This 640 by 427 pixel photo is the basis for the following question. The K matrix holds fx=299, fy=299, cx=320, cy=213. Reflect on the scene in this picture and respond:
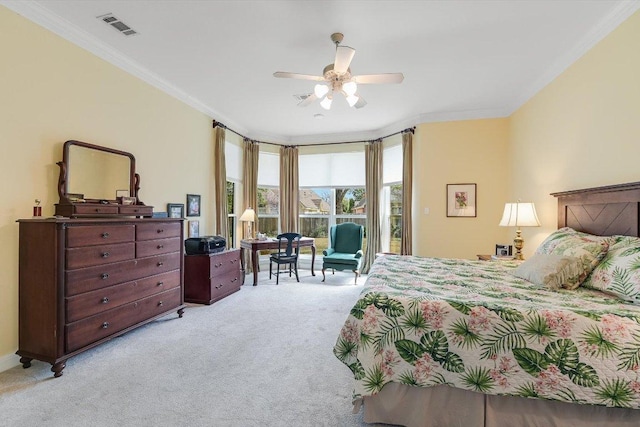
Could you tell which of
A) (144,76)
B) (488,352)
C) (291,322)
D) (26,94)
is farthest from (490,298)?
(144,76)

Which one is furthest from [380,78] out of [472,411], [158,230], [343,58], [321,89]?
[158,230]

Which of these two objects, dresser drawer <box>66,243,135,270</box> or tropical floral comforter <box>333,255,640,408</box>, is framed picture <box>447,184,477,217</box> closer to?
tropical floral comforter <box>333,255,640,408</box>

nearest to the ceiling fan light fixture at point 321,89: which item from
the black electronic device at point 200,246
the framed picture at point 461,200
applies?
the black electronic device at point 200,246

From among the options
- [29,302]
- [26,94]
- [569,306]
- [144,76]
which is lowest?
[29,302]

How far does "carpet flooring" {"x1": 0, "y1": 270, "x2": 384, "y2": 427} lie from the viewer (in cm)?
188

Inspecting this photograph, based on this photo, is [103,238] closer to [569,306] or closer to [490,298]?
[490,298]

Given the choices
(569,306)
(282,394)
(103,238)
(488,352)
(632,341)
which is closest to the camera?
(632,341)

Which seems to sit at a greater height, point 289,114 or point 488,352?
point 289,114

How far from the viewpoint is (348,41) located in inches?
120

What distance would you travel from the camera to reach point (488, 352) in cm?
160

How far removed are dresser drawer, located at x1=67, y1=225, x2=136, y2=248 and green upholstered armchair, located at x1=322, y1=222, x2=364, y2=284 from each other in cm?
342

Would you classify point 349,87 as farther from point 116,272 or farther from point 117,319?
point 117,319

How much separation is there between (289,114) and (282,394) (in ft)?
14.3

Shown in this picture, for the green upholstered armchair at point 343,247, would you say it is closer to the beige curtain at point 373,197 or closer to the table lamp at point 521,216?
the beige curtain at point 373,197
